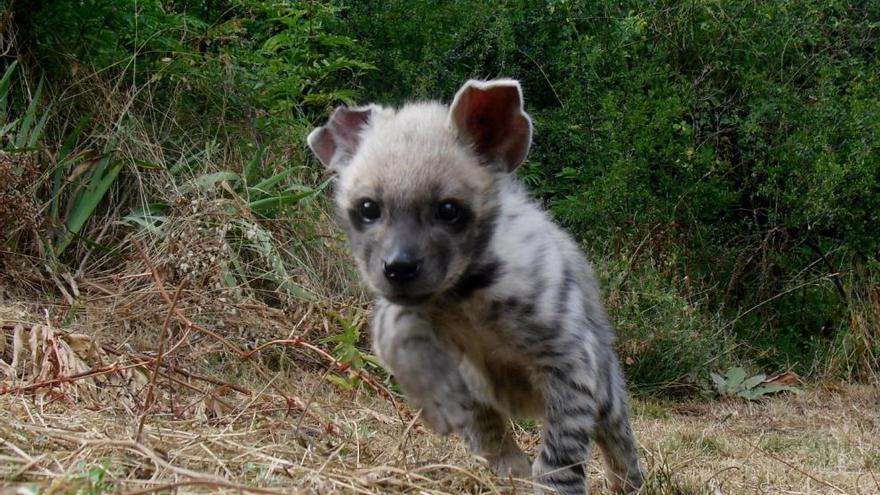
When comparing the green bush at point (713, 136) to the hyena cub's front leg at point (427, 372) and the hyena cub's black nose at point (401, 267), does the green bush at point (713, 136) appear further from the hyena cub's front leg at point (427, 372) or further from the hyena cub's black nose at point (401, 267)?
the hyena cub's black nose at point (401, 267)

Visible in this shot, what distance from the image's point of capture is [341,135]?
4.21 m

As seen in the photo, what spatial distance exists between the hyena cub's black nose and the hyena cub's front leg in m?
0.36

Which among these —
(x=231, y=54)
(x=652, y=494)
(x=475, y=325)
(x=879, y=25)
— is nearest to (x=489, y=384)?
(x=475, y=325)

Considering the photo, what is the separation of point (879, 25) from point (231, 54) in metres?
5.14

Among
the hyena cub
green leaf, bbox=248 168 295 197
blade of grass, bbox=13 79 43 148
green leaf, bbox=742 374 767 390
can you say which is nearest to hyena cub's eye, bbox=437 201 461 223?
the hyena cub

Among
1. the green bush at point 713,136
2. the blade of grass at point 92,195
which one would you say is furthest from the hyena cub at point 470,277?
the green bush at point 713,136

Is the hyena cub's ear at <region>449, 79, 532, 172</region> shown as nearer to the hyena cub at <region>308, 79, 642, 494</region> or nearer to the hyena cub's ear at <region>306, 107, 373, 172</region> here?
the hyena cub at <region>308, 79, 642, 494</region>

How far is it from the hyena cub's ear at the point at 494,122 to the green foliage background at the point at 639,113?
333 centimetres

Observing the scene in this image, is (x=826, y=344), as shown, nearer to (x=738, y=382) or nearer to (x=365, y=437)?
(x=738, y=382)

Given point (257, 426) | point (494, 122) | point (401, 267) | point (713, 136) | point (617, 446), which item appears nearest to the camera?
point (401, 267)

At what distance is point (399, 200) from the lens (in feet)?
11.7

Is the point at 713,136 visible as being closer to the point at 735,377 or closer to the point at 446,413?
the point at 735,377

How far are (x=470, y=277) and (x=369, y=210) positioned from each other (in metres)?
0.43

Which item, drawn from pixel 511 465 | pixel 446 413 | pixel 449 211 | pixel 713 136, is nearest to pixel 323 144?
pixel 449 211
